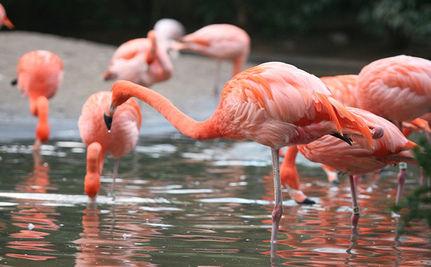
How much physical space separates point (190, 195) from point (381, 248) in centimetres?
192

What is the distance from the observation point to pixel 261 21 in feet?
65.5

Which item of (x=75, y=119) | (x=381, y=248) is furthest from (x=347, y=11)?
(x=381, y=248)

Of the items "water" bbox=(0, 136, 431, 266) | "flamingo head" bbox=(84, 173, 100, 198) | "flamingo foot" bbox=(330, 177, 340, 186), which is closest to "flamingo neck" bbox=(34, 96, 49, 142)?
"water" bbox=(0, 136, 431, 266)

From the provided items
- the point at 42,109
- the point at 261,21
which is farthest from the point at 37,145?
the point at 261,21

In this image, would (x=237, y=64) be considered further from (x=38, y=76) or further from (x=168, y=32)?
(x=38, y=76)

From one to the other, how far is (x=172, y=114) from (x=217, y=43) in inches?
276

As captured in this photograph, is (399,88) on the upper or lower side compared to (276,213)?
upper

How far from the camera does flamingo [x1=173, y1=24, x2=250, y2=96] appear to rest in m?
12.4

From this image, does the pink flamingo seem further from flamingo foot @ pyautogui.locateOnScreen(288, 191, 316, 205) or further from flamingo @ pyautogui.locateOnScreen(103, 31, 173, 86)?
flamingo @ pyautogui.locateOnScreen(103, 31, 173, 86)

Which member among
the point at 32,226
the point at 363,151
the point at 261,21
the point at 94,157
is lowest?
the point at 32,226

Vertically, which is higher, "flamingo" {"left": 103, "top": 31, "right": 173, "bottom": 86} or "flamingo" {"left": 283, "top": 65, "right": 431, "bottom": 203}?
"flamingo" {"left": 283, "top": 65, "right": 431, "bottom": 203}

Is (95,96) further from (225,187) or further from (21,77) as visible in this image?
(21,77)

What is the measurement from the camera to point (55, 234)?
552 centimetres

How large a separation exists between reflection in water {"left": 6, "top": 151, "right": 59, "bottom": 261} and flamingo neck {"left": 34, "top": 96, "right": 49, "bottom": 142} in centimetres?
133
